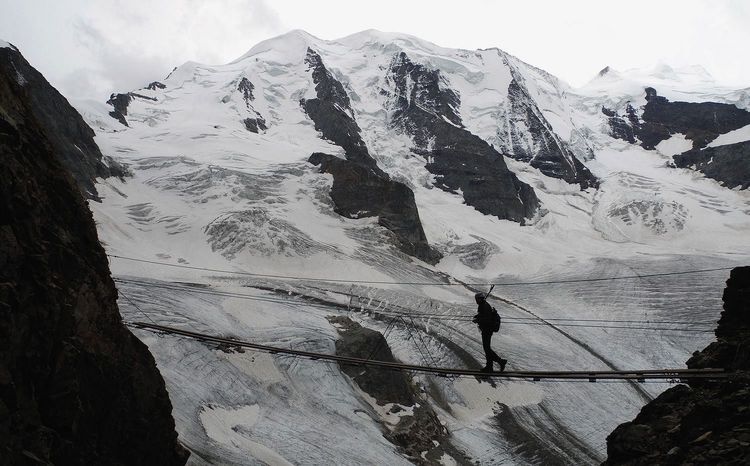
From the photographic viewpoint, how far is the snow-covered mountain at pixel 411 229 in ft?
83.6

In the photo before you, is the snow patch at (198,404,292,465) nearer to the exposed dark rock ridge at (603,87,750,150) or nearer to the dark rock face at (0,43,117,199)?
the dark rock face at (0,43,117,199)

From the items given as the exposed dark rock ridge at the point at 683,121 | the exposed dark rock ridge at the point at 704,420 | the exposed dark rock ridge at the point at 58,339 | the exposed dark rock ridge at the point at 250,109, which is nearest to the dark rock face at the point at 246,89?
the exposed dark rock ridge at the point at 250,109

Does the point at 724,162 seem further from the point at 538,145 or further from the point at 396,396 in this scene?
the point at 396,396

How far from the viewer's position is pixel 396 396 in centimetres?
2756

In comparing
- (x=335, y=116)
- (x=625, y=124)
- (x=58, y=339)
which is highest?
(x=625, y=124)

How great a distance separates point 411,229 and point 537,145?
48943mm

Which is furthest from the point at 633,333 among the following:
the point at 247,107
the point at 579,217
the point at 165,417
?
the point at 247,107

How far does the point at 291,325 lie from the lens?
3003cm

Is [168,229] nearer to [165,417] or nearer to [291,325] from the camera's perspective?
[291,325]

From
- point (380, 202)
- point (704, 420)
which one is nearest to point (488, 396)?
point (704, 420)

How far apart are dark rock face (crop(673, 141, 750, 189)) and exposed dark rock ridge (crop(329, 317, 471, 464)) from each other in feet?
257

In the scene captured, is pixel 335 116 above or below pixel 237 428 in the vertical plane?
above

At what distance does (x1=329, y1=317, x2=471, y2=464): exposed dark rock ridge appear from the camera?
2441cm

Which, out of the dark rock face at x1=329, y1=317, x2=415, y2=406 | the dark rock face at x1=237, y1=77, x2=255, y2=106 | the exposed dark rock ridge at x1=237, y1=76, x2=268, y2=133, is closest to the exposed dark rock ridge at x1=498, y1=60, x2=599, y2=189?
the exposed dark rock ridge at x1=237, y1=76, x2=268, y2=133
